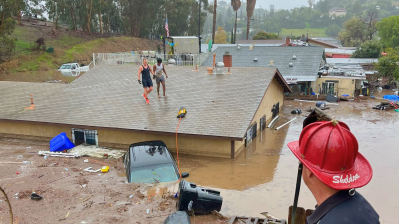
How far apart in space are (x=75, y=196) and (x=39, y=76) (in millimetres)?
33512

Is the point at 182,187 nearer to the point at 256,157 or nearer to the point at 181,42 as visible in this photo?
Answer: the point at 256,157

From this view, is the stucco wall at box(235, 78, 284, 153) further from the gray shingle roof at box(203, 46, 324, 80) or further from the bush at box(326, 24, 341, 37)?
the bush at box(326, 24, 341, 37)

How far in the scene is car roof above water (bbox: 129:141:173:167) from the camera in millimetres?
10164

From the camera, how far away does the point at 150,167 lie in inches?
394

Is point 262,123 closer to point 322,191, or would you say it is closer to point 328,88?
point 328,88

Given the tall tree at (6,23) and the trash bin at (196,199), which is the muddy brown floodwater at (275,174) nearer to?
the trash bin at (196,199)

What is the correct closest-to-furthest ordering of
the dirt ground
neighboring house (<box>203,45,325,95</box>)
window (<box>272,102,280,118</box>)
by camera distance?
the dirt ground < window (<box>272,102,280,118</box>) < neighboring house (<box>203,45,325,95</box>)

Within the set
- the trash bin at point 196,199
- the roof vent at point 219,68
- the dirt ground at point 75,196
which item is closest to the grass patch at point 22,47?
the roof vent at point 219,68

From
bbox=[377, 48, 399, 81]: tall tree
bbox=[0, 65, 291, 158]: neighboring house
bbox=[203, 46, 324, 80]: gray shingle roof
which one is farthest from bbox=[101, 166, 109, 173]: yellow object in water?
bbox=[377, 48, 399, 81]: tall tree

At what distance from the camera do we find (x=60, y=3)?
5769cm

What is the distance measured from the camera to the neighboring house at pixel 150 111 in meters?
13.2

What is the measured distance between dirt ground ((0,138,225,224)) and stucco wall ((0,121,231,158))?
6.20 ft

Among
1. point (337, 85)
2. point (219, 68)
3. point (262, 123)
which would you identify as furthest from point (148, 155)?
point (337, 85)

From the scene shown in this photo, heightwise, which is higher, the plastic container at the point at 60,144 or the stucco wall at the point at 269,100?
the stucco wall at the point at 269,100
